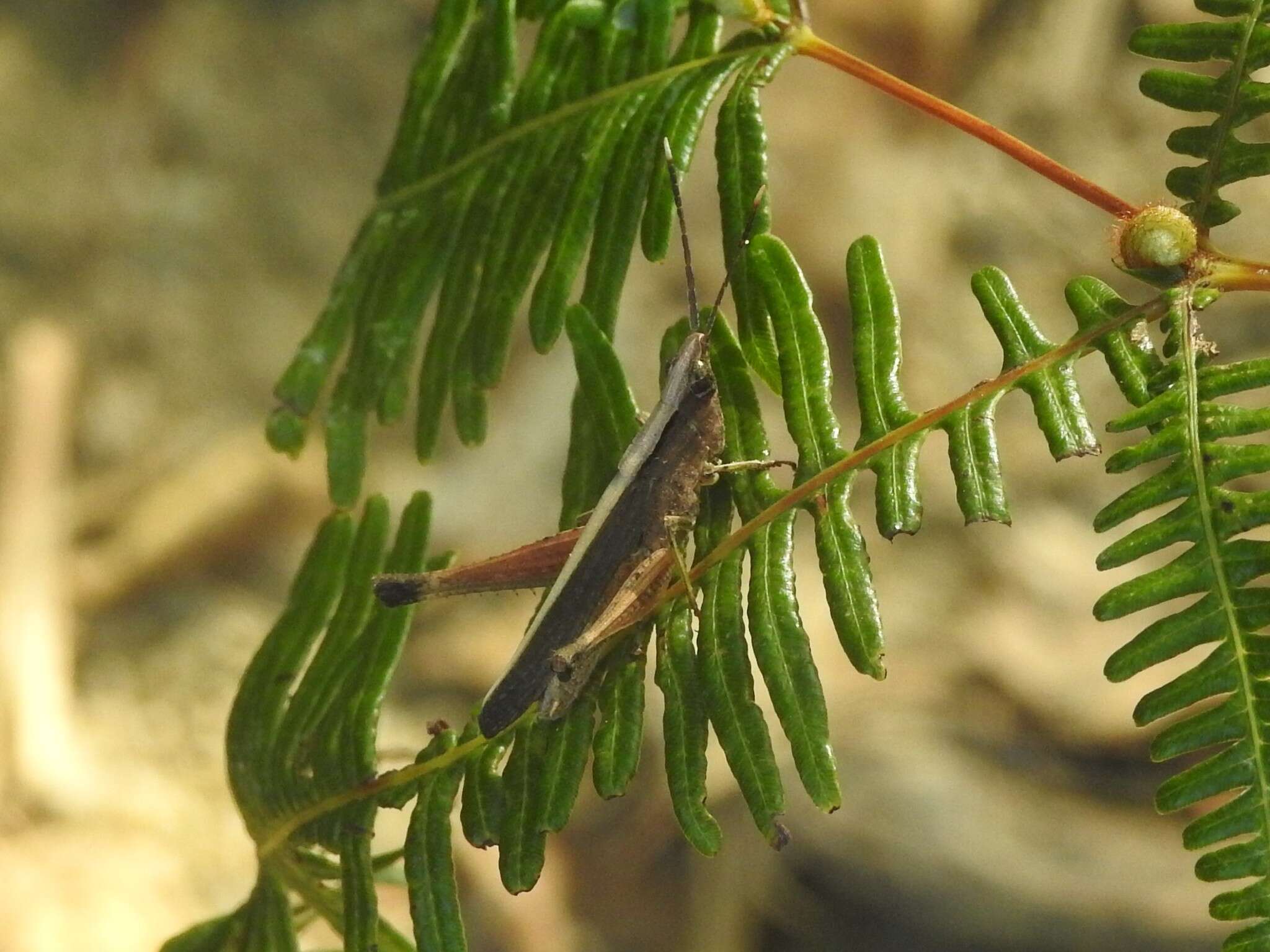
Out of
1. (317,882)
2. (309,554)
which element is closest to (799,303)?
(309,554)

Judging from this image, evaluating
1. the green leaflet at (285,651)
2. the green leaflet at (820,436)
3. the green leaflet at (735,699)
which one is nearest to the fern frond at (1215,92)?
the green leaflet at (820,436)

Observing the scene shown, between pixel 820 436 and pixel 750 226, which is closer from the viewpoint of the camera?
pixel 820 436

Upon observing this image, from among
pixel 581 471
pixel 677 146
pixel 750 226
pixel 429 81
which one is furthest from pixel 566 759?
pixel 429 81

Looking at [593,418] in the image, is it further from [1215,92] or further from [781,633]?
[1215,92]

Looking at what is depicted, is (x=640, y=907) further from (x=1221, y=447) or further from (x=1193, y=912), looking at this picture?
(x=1221, y=447)

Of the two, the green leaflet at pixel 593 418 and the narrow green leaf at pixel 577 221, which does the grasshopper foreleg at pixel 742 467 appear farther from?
the narrow green leaf at pixel 577 221

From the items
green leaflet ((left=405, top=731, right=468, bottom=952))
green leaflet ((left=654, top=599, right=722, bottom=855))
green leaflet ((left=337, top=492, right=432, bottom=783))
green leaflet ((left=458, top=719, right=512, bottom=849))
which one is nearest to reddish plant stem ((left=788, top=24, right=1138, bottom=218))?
green leaflet ((left=654, top=599, right=722, bottom=855))
